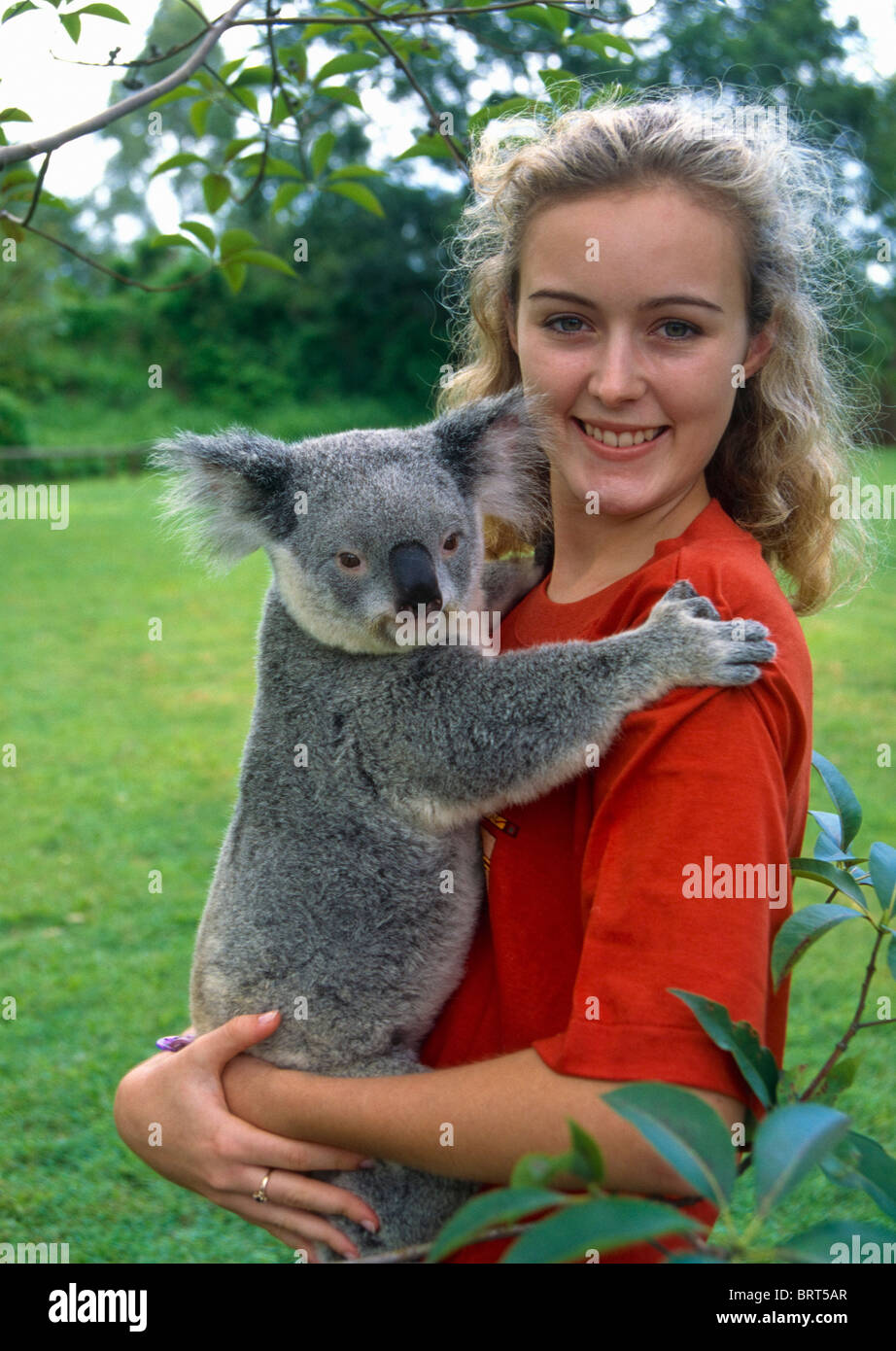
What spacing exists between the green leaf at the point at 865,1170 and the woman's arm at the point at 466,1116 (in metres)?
0.19

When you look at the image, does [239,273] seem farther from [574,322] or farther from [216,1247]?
[216,1247]

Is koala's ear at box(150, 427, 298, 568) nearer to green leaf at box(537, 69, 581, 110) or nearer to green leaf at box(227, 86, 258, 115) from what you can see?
green leaf at box(227, 86, 258, 115)

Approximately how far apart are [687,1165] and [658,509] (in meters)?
1.24

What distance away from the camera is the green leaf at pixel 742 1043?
1.14 meters

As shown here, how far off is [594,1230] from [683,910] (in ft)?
2.00

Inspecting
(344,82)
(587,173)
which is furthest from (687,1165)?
(344,82)

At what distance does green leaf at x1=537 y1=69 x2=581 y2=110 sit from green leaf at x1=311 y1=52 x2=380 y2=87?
1.21 feet

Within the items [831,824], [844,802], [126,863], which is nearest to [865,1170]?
[844,802]

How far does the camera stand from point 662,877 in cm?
134

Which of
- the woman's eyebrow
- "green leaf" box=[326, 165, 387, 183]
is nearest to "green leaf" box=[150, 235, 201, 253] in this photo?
"green leaf" box=[326, 165, 387, 183]

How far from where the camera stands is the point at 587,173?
170 cm

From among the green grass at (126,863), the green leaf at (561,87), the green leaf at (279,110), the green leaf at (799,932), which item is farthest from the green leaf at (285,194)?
the green leaf at (799,932)

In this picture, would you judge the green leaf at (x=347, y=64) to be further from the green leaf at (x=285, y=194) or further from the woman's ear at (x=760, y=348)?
the woman's ear at (x=760, y=348)

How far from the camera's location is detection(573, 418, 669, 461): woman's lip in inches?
69.2
